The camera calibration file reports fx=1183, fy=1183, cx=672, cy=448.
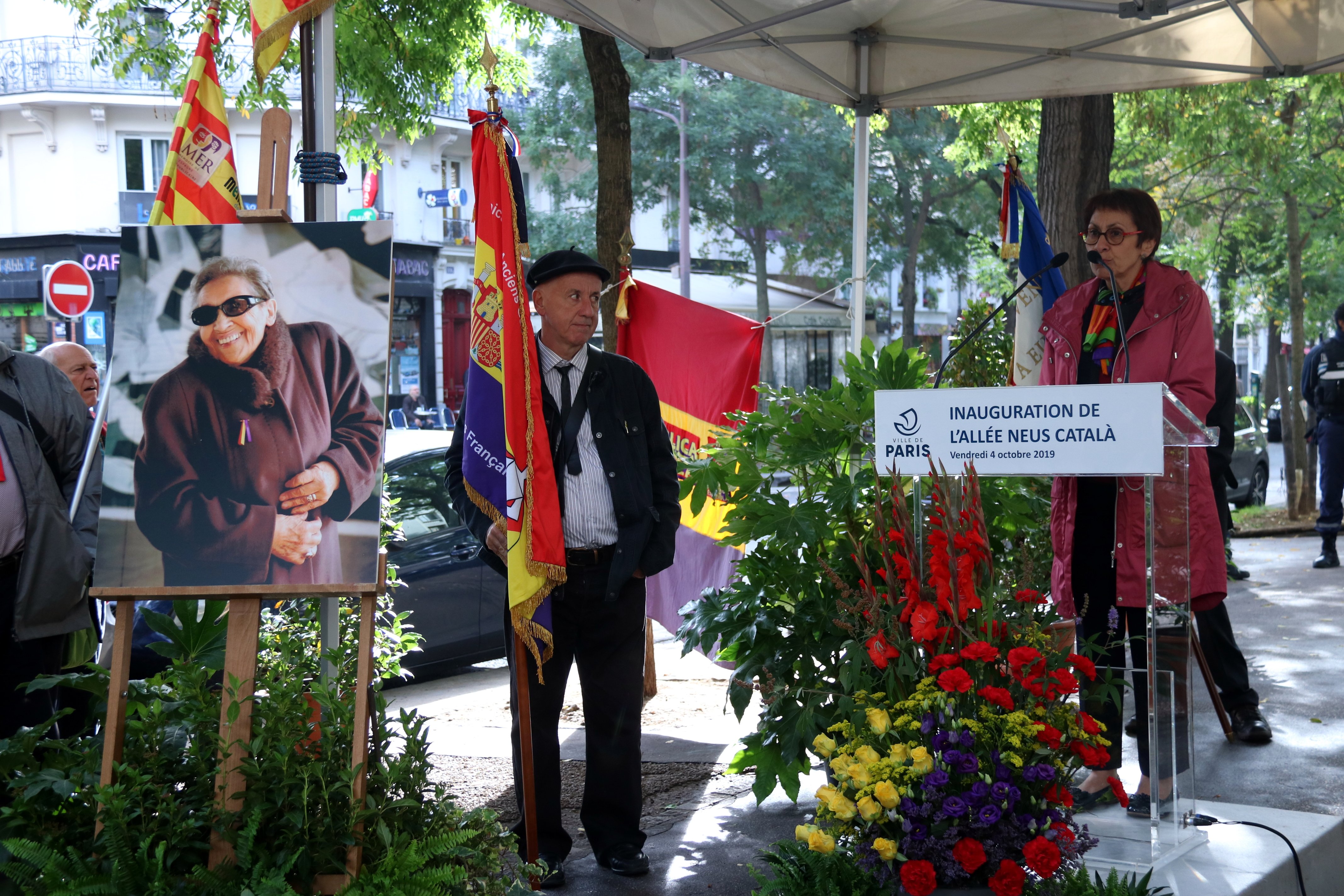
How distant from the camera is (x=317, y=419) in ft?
10.2

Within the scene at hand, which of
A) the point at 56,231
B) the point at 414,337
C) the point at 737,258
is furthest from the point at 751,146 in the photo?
the point at 56,231

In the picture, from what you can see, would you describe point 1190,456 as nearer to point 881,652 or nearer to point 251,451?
point 881,652

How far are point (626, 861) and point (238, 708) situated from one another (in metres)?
1.45

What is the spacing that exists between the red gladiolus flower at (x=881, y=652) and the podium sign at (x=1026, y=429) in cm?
48

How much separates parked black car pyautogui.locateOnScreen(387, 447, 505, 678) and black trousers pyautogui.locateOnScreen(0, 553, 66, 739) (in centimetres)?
279

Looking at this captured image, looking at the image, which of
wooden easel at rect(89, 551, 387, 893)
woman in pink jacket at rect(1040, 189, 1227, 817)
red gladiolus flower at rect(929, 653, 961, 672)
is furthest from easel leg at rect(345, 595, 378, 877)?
woman in pink jacket at rect(1040, 189, 1227, 817)

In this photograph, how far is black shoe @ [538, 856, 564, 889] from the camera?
12.0 feet

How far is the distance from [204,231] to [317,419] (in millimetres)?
627

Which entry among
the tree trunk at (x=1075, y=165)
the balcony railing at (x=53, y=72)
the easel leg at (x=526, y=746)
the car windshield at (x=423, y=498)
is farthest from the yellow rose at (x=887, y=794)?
the balcony railing at (x=53, y=72)

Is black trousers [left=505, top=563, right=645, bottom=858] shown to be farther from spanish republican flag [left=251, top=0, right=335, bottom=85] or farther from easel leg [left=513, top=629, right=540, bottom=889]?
spanish republican flag [left=251, top=0, right=335, bottom=85]

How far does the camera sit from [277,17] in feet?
10.8

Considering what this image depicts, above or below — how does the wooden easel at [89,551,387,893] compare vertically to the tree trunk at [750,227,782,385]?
below

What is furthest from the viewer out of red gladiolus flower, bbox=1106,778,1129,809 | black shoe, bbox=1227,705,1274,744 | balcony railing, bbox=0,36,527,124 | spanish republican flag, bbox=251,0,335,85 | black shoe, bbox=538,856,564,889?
balcony railing, bbox=0,36,527,124

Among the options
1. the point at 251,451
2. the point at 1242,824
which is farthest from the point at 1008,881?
the point at 251,451
